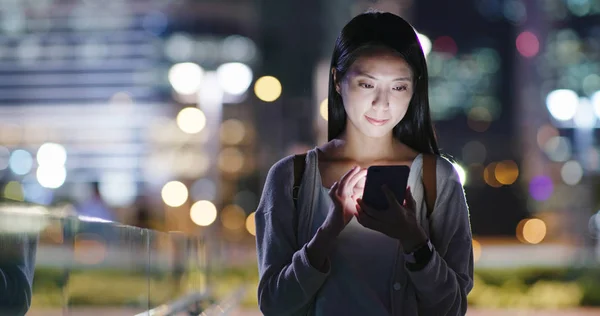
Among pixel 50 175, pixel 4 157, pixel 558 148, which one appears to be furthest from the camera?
pixel 4 157

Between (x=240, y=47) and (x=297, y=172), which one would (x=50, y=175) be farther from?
(x=297, y=172)

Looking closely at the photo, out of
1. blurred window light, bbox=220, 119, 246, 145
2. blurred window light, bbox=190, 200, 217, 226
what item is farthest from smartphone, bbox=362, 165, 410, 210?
blurred window light, bbox=220, 119, 246, 145

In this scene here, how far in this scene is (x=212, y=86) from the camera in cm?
2888

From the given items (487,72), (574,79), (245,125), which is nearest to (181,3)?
(245,125)

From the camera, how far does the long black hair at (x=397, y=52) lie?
3.48 metres

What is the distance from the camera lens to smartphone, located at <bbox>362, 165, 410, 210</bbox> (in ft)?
10.8

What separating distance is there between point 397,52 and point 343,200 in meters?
0.50

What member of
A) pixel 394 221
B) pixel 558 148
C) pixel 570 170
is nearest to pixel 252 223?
pixel 394 221

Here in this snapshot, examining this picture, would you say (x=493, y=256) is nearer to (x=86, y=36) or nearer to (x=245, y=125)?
(x=245, y=125)

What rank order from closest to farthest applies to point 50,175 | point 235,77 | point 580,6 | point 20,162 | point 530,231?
point 235,77, point 530,231, point 580,6, point 50,175, point 20,162

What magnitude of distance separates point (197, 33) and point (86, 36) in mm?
35980

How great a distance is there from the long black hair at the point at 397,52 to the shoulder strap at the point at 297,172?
8.2 inches

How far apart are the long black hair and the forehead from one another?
2cm

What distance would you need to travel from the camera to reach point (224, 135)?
14975 centimetres
